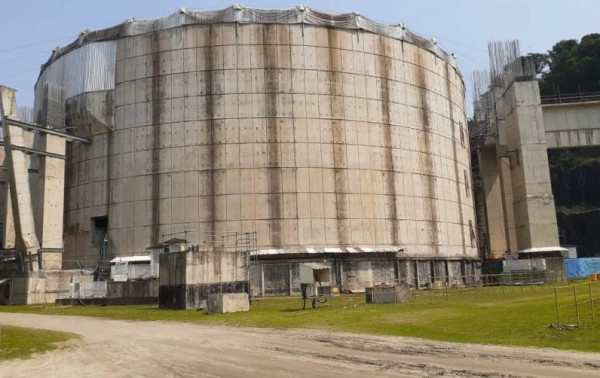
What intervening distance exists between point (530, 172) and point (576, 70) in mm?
66339

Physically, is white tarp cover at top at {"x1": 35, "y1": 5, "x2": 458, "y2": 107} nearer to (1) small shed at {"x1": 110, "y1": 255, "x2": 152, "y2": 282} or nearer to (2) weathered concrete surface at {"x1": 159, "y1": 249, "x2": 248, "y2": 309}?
(1) small shed at {"x1": 110, "y1": 255, "x2": 152, "y2": 282}

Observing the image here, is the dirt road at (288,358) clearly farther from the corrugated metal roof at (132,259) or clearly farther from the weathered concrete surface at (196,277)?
the corrugated metal roof at (132,259)

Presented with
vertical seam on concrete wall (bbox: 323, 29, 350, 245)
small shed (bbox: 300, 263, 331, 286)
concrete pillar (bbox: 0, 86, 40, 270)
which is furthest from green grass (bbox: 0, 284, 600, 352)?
concrete pillar (bbox: 0, 86, 40, 270)

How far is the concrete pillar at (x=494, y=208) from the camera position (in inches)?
2436

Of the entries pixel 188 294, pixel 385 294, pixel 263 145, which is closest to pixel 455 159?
pixel 263 145

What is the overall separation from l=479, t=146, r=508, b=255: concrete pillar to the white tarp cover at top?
18.2 metres

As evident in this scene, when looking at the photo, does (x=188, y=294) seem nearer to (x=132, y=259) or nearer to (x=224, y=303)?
(x=224, y=303)

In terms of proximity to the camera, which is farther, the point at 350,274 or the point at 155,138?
the point at 155,138

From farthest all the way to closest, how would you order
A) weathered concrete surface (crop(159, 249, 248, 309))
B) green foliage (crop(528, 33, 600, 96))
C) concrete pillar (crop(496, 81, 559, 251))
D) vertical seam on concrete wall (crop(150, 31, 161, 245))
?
green foliage (crop(528, 33, 600, 96)) < concrete pillar (crop(496, 81, 559, 251)) < vertical seam on concrete wall (crop(150, 31, 161, 245)) < weathered concrete surface (crop(159, 249, 248, 309))

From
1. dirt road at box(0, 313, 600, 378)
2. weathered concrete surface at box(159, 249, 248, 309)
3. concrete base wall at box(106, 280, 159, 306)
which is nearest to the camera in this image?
dirt road at box(0, 313, 600, 378)

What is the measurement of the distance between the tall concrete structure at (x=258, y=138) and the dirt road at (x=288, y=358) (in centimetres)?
2330

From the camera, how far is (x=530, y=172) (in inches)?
1997

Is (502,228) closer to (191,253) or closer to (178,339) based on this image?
(191,253)

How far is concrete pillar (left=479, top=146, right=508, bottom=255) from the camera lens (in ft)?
203
